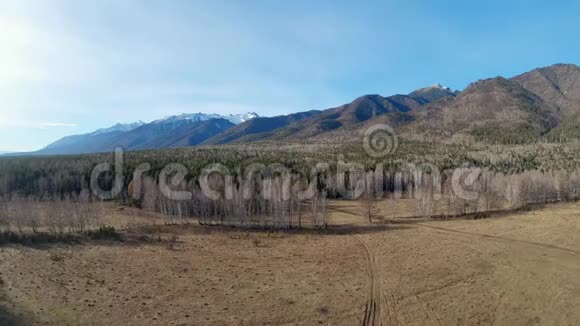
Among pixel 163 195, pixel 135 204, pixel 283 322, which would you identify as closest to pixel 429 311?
pixel 283 322

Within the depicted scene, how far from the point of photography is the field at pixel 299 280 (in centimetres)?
3069

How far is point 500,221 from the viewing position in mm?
78688

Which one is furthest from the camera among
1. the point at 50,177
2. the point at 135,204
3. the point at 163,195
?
the point at 50,177

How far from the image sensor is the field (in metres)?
30.7

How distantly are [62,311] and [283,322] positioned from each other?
19.5m

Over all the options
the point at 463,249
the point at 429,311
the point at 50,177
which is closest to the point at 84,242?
the point at 429,311

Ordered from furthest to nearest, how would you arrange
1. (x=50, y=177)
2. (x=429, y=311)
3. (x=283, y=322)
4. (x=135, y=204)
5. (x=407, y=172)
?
(x=407, y=172) < (x=50, y=177) < (x=135, y=204) < (x=429, y=311) < (x=283, y=322)

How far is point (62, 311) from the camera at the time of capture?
29.8 meters

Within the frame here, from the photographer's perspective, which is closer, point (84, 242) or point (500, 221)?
point (84, 242)

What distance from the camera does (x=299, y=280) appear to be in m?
40.0

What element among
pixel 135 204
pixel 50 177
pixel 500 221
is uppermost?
pixel 50 177

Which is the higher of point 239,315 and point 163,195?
point 163,195

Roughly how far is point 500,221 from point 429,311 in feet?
193

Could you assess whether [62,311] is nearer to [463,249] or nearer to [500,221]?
[463,249]
